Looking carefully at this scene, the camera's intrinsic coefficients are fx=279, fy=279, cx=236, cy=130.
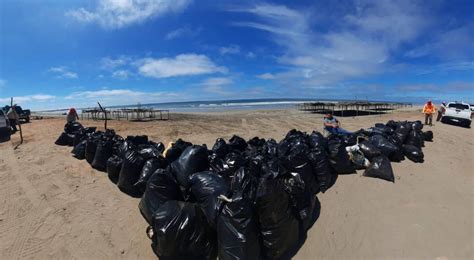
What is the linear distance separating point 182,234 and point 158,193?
0.77 m

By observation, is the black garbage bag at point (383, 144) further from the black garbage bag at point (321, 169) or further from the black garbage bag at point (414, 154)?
the black garbage bag at point (321, 169)

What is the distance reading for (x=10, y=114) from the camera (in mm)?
11430

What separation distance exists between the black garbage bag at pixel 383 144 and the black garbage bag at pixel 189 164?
12.0 feet

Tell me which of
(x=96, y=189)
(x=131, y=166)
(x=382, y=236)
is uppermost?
(x=131, y=166)

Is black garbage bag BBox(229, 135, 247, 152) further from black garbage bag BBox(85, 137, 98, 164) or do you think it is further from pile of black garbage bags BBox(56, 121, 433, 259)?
black garbage bag BBox(85, 137, 98, 164)

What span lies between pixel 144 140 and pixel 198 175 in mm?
2780

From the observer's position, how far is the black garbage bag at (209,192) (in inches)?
107

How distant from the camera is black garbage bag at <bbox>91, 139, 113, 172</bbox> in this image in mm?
4984

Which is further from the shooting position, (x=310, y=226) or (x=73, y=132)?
(x=73, y=132)

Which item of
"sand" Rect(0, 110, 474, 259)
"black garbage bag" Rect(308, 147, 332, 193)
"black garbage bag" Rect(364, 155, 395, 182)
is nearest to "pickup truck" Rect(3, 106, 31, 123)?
"sand" Rect(0, 110, 474, 259)

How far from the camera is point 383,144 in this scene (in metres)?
5.67

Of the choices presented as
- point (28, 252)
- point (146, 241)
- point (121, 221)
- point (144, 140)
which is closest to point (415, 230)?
point (146, 241)

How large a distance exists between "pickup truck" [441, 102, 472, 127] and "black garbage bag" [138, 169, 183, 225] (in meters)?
15.6

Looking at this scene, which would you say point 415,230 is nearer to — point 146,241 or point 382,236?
point 382,236
